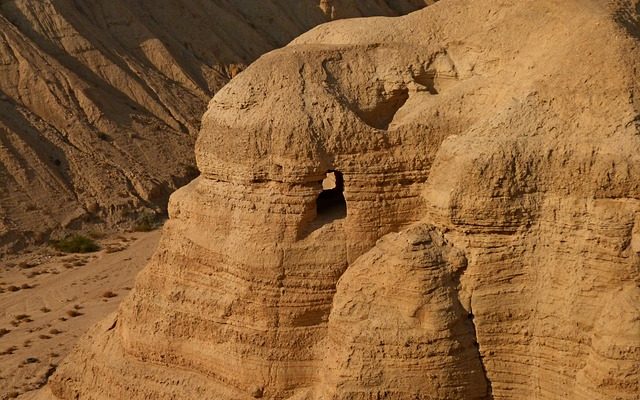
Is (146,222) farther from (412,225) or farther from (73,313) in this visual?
(412,225)

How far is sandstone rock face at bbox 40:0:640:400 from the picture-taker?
13.5m

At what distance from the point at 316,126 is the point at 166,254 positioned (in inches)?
119

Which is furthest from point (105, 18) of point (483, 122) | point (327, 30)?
point (483, 122)

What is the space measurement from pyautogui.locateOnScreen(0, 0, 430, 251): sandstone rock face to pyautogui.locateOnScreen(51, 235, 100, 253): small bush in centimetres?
73

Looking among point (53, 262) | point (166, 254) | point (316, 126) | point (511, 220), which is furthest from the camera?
point (53, 262)

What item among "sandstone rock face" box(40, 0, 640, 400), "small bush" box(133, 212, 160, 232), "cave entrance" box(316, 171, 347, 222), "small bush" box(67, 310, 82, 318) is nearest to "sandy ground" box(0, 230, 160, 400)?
"small bush" box(67, 310, 82, 318)

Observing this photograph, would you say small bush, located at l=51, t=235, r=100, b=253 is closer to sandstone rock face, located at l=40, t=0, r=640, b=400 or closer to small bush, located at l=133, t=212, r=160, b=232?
small bush, located at l=133, t=212, r=160, b=232

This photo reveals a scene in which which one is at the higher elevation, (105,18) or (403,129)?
(105,18)

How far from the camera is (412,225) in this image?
14703mm

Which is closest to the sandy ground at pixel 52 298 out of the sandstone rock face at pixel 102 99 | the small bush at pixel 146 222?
the small bush at pixel 146 222

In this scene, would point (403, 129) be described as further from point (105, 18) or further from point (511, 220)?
point (105, 18)

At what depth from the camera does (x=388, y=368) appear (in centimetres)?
1378

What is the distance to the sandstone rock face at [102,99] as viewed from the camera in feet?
122

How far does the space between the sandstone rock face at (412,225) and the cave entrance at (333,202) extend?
50 millimetres
